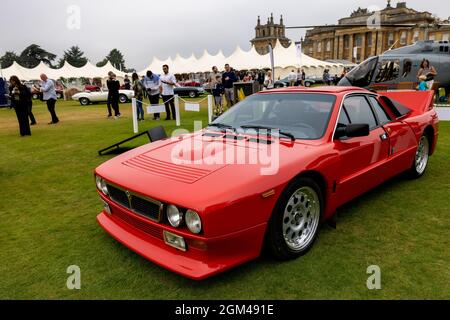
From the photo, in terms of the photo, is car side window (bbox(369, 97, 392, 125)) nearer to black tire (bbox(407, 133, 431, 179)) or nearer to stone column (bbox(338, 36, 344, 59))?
black tire (bbox(407, 133, 431, 179))

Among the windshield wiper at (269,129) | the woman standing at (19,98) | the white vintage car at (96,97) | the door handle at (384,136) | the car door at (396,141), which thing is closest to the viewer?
the windshield wiper at (269,129)

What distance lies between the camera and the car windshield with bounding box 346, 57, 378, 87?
48.4ft

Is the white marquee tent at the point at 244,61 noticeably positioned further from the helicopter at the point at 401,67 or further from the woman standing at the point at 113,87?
the woman standing at the point at 113,87

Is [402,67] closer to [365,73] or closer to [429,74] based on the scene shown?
[365,73]

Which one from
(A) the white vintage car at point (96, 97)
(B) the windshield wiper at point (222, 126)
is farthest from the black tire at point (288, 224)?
(A) the white vintage car at point (96, 97)

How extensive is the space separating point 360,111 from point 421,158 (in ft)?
5.50

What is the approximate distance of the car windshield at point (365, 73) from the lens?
14758 mm

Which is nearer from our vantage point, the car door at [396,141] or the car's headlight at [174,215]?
the car's headlight at [174,215]

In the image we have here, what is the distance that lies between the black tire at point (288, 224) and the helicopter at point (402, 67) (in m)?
13.5

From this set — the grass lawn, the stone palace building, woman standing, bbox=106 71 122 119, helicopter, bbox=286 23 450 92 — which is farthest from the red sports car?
the stone palace building

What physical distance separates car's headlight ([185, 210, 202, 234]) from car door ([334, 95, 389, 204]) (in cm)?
149
